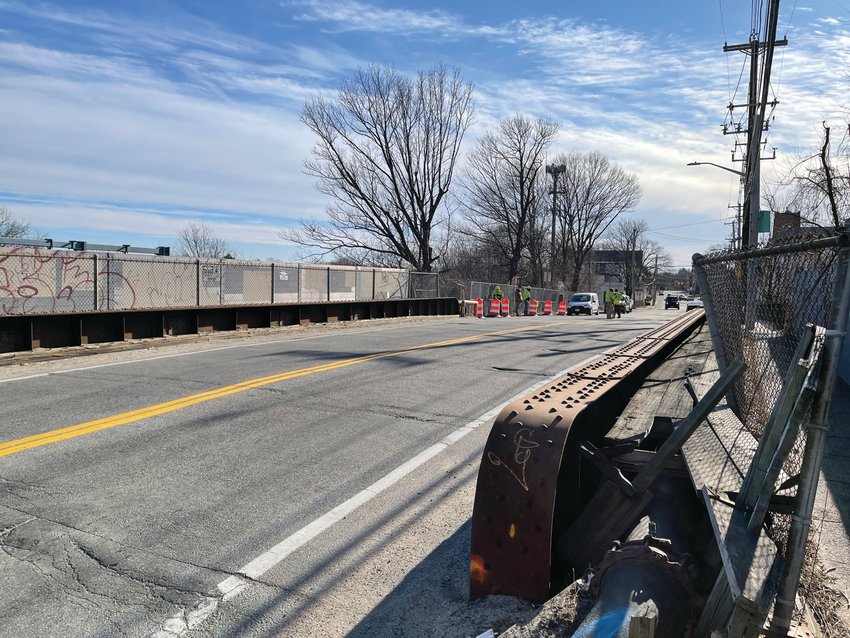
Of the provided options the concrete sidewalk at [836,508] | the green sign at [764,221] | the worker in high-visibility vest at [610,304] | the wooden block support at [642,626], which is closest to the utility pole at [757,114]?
the green sign at [764,221]

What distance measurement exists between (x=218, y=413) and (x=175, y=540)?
3.36 metres

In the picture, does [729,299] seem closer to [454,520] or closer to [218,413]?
[454,520]

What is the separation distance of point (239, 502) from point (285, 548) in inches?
36.8

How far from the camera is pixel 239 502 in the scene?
205 inches

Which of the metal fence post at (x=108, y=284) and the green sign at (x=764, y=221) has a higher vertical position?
the green sign at (x=764, y=221)

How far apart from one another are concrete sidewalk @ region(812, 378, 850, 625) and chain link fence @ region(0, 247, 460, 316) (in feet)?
45.7

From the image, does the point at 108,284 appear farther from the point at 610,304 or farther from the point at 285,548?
the point at 610,304

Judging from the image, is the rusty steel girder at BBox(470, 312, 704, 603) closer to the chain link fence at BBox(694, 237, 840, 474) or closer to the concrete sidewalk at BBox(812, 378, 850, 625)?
the chain link fence at BBox(694, 237, 840, 474)

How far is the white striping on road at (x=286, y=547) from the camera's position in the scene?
357cm

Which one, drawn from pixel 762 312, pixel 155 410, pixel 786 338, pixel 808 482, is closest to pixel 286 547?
pixel 808 482

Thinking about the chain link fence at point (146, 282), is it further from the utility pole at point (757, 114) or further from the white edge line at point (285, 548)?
the utility pole at point (757, 114)

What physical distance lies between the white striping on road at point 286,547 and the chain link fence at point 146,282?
35.1 feet

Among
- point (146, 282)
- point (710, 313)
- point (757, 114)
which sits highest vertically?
point (757, 114)

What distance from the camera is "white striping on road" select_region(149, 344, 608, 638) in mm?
3568
